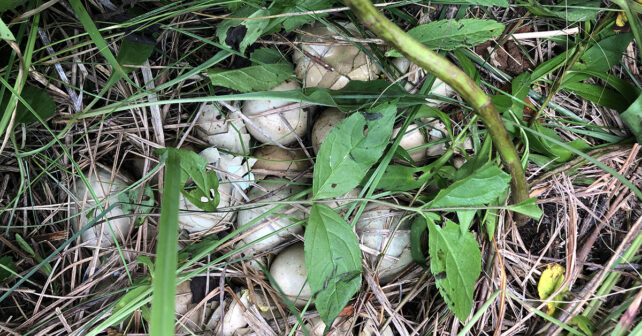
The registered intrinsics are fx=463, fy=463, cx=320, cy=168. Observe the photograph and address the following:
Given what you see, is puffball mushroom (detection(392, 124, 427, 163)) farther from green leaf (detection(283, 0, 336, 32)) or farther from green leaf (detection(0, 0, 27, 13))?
green leaf (detection(0, 0, 27, 13))

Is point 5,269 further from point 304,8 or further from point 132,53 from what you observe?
point 304,8

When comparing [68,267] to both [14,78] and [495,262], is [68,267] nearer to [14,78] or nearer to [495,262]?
[14,78]

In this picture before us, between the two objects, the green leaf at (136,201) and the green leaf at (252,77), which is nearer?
the green leaf at (252,77)

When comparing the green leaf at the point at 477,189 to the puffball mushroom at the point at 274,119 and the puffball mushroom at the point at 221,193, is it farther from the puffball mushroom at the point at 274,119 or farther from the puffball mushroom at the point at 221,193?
the puffball mushroom at the point at 221,193

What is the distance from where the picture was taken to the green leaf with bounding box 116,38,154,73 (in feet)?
4.11

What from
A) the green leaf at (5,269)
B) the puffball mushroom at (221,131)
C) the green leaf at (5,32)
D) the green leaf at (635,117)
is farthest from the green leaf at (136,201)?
the green leaf at (635,117)

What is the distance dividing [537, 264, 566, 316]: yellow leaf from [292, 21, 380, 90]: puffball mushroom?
73 centimetres

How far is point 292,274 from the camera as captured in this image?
1.27 meters

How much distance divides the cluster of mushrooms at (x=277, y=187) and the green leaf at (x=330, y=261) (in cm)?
15

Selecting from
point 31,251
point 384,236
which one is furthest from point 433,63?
point 31,251

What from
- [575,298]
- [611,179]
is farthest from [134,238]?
[611,179]

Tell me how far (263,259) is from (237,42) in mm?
615

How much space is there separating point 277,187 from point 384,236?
0.33 metres

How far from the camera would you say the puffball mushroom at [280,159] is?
4.38ft
